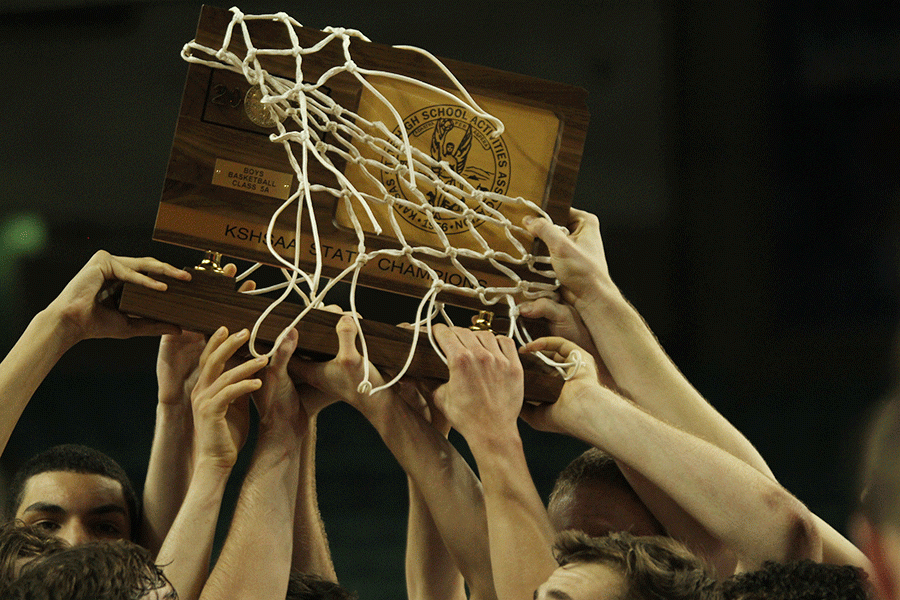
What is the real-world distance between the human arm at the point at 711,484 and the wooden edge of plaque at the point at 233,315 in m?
0.32

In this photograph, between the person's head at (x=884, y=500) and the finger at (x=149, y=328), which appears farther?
the finger at (x=149, y=328)

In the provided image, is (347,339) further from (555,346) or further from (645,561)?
(645,561)

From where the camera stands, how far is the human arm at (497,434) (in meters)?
1.45

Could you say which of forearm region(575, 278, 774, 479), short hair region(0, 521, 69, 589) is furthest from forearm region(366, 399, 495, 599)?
short hair region(0, 521, 69, 589)

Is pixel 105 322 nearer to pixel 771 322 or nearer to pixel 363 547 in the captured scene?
pixel 363 547

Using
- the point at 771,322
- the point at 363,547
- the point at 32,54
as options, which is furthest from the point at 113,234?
the point at 771,322

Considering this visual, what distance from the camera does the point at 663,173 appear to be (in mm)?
5836

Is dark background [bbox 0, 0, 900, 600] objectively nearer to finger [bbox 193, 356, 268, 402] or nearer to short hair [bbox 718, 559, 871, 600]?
finger [bbox 193, 356, 268, 402]

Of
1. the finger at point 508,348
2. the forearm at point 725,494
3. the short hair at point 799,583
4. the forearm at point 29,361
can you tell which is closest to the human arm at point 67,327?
the forearm at point 29,361

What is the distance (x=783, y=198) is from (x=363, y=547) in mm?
3089

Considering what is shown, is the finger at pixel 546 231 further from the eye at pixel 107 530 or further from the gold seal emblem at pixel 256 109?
the eye at pixel 107 530

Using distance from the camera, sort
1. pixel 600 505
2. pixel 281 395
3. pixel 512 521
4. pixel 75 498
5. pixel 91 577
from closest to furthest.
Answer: pixel 91 577
pixel 512 521
pixel 281 395
pixel 600 505
pixel 75 498

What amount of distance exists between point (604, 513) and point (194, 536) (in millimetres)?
661

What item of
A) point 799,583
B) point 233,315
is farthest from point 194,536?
point 799,583
